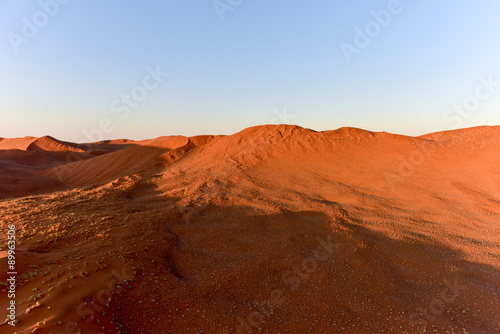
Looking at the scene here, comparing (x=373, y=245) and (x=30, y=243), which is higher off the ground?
(x=30, y=243)

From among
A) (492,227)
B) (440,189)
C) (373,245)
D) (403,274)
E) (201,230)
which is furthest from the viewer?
(440,189)

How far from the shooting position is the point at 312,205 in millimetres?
10109

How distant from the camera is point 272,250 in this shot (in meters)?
6.63

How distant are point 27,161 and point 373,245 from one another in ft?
101

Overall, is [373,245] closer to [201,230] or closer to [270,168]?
[201,230]

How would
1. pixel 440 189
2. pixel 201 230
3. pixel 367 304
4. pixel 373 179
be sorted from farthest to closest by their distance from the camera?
pixel 373 179
pixel 440 189
pixel 201 230
pixel 367 304

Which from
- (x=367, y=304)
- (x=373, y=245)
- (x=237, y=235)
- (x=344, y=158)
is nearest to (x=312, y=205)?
(x=373, y=245)

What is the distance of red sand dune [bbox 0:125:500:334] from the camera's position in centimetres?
431

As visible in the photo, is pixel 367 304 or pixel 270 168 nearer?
pixel 367 304

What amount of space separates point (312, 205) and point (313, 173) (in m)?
4.23

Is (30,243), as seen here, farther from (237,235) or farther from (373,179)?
(373,179)

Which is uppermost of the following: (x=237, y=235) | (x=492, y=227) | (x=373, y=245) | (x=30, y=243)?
(x=30, y=243)

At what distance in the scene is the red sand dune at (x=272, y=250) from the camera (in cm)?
431

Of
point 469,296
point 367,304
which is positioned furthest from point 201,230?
point 469,296
